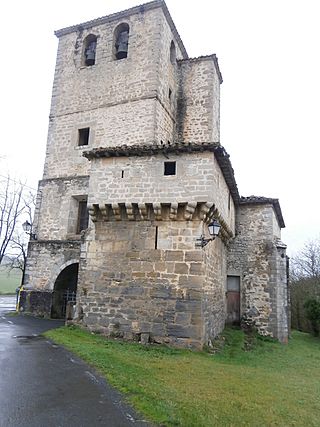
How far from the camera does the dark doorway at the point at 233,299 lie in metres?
16.5

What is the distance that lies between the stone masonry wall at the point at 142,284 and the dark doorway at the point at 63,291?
19.0 ft

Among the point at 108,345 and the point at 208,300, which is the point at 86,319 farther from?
the point at 208,300

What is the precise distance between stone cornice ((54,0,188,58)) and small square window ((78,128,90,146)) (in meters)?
6.14

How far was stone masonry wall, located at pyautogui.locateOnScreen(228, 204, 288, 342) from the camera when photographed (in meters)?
15.7

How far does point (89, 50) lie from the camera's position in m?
19.4

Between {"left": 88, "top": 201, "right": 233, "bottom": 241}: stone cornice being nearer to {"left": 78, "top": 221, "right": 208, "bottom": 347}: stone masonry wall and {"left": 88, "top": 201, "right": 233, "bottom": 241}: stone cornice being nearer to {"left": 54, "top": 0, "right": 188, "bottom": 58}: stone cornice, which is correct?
{"left": 78, "top": 221, "right": 208, "bottom": 347}: stone masonry wall

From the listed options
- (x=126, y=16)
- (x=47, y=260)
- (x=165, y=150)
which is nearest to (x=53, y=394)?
(x=165, y=150)

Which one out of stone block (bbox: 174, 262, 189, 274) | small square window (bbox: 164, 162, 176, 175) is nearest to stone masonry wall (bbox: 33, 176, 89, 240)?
small square window (bbox: 164, 162, 176, 175)

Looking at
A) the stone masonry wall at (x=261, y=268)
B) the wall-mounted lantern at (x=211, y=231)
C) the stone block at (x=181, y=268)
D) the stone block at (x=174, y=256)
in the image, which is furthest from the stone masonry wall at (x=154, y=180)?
the stone masonry wall at (x=261, y=268)

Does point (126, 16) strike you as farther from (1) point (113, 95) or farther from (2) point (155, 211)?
(2) point (155, 211)

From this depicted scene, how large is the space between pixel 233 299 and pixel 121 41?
14.6 m

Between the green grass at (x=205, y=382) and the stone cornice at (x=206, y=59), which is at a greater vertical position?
the stone cornice at (x=206, y=59)

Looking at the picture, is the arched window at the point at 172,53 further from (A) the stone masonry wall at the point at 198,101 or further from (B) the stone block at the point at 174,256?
(B) the stone block at the point at 174,256

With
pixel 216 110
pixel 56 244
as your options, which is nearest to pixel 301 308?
pixel 216 110
